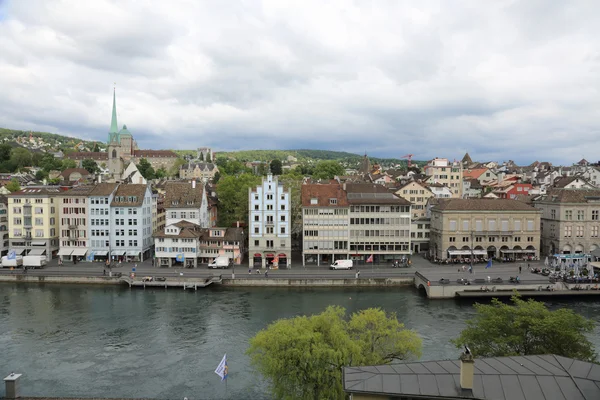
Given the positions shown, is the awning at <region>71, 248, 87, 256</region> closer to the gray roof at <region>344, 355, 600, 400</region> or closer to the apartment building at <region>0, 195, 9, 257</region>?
the apartment building at <region>0, 195, 9, 257</region>

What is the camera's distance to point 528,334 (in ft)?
106

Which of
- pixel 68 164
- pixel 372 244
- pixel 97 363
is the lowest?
pixel 97 363

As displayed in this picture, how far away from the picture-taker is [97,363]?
39500 millimetres

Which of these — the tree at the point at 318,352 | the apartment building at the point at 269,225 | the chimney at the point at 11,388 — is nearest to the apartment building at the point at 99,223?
the apartment building at the point at 269,225

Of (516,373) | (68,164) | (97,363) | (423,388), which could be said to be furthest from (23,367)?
(68,164)

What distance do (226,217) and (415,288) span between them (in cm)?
4138

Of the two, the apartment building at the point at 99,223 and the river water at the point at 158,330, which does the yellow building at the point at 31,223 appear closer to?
the apartment building at the point at 99,223

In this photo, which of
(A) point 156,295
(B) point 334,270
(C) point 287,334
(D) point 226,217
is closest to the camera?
(C) point 287,334

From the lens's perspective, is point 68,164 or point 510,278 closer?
point 510,278

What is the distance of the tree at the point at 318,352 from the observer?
27688 mm

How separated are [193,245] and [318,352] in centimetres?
4899

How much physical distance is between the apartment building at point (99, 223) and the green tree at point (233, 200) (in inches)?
832

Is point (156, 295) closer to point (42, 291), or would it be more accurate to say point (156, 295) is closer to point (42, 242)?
point (42, 291)

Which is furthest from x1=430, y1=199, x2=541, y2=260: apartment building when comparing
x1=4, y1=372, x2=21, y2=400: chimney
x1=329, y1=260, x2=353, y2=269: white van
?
x1=4, y1=372, x2=21, y2=400: chimney
